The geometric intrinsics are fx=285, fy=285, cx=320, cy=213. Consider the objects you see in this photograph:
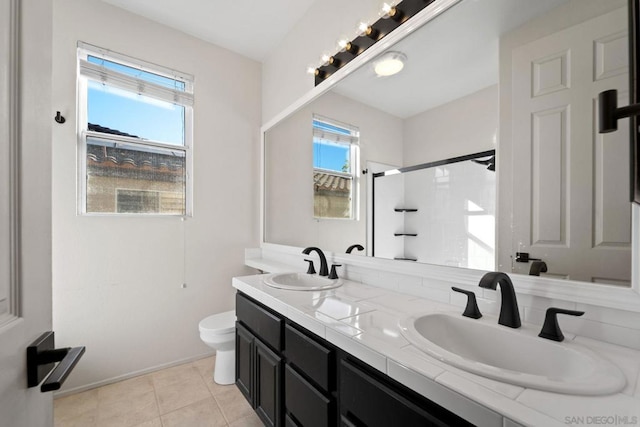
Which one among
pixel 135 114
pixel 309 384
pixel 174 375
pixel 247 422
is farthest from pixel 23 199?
pixel 174 375

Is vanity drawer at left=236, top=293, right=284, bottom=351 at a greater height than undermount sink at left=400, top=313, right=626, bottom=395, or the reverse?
undermount sink at left=400, top=313, right=626, bottom=395

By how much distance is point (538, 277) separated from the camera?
0.96 meters

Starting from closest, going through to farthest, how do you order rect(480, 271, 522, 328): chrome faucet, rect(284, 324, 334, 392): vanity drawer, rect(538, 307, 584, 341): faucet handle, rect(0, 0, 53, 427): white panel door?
rect(0, 0, 53, 427): white panel door < rect(538, 307, 584, 341): faucet handle < rect(480, 271, 522, 328): chrome faucet < rect(284, 324, 334, 392): vanity drawer

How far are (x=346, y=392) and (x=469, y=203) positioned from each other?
869 millimetres

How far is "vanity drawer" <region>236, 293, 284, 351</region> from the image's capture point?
52.9 inches

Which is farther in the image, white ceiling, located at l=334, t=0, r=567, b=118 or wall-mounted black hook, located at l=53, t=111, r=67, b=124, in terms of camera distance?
wall-mounted black hook, located at l=53, t=111, r=67, b=124

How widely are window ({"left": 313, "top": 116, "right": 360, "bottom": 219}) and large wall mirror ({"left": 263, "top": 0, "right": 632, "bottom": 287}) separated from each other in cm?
15

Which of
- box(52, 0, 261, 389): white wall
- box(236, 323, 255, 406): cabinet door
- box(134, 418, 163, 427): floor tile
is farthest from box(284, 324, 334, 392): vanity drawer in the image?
box(52, 0, 261, 389): white wall

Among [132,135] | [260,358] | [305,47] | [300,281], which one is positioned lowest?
[260,358]

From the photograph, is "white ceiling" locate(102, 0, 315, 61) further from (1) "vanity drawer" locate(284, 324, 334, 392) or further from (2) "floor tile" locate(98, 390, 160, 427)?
(2) "floor tile" locate(98, 390, 160, 427)

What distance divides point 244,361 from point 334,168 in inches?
53.1

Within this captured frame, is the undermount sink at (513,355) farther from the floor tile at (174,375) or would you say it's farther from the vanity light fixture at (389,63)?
the floor tile at (174,375)

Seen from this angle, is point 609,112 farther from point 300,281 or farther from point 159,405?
point 159,405

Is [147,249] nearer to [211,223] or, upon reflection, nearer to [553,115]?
[211,223]
